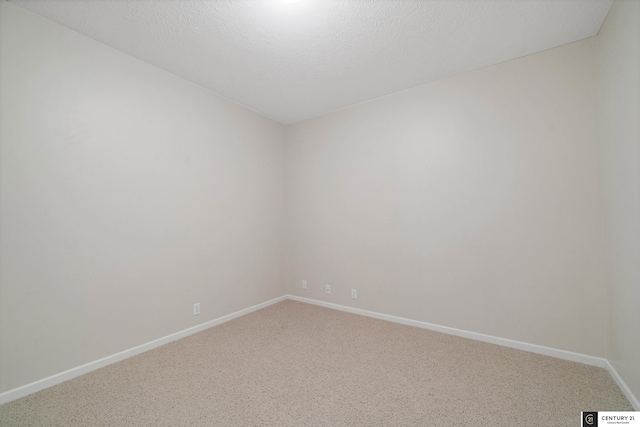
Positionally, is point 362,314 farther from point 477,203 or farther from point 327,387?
point 477,203

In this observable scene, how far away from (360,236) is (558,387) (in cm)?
221

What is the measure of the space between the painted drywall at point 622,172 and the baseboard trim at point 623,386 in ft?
0.11

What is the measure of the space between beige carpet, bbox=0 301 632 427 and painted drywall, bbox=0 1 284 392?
0.41 metres

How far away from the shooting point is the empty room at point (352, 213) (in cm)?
188

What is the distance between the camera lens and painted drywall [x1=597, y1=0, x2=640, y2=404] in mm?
1718

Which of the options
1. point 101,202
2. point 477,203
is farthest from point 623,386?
point 101,202

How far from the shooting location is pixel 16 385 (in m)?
1.89

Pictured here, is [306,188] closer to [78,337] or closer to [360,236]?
[360,236]

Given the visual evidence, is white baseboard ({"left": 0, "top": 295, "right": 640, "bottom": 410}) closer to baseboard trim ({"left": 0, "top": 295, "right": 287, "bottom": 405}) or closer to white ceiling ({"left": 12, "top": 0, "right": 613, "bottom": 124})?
baseboard trim ({"left": 0, "top": 295, "right": 287, "bottom": 405})

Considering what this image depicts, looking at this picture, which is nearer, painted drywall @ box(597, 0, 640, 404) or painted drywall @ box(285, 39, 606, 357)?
painted drywall @ box(597, 0, 640, 404)

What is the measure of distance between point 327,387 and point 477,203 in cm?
218

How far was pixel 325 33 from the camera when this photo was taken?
88.0 inches

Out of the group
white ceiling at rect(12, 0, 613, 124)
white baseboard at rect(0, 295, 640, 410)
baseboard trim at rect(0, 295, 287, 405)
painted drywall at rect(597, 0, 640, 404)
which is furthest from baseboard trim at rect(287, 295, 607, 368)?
white ceiling at rect(12, 0, 613, 124)

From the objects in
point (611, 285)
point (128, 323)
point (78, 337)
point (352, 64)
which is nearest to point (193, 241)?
point (128, 323)
